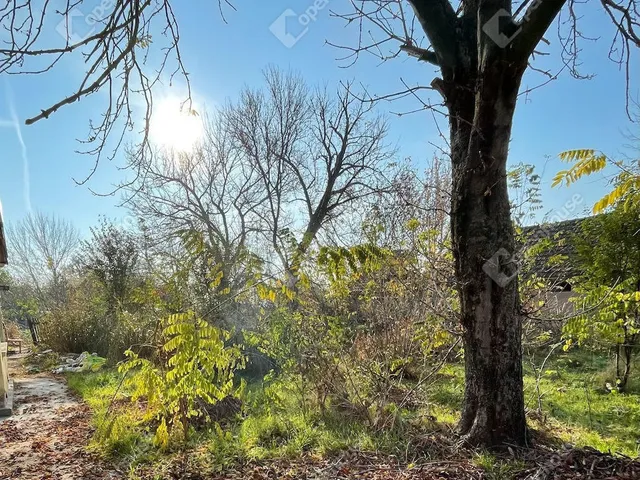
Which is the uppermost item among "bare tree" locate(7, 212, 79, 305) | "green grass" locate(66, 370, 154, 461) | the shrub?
"bare tree" locate(7, 212, 79, 305)

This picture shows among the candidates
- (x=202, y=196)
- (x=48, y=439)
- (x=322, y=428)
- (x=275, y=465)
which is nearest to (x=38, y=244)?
(x=202, y=196)

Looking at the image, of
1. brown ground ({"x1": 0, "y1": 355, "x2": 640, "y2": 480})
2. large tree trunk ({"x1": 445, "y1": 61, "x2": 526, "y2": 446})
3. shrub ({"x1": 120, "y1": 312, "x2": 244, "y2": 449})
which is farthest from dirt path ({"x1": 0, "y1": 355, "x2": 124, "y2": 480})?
large tree trunk ({"x1": 445, "y1": 61, "x2": 526, "y2": 446})

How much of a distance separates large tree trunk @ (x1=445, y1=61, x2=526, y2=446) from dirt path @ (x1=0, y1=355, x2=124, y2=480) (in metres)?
3.34

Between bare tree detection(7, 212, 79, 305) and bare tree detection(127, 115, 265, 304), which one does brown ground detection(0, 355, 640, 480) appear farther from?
bare tree detection(7, 212, 79, 305)

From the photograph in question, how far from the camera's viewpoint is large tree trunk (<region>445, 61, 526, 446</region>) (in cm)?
314

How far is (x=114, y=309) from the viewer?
13.2 metres

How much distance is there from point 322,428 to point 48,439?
11.8ft

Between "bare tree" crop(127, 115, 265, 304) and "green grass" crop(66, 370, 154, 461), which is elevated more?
"bare tree" crop(127, 115, 265, 304)

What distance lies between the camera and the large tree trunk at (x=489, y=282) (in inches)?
123

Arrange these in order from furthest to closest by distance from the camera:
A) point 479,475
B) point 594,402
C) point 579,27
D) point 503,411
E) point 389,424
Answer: point 594,402, point 389,424, point 579,27, point 503,411, point 479,475

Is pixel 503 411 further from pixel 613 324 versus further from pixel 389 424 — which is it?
pixel 613 324

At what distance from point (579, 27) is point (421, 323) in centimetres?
366

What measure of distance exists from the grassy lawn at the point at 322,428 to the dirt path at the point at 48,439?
25 cm

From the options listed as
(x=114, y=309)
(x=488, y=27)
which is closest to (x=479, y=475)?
(x=488, y=27)
